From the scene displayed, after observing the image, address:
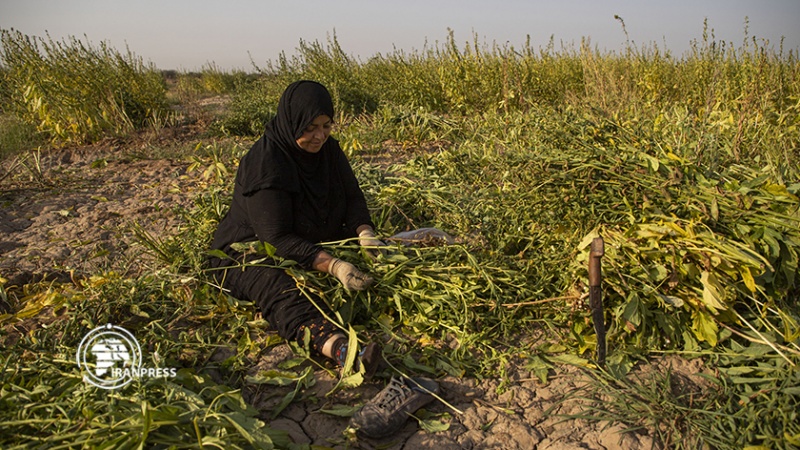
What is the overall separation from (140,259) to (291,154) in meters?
1.13

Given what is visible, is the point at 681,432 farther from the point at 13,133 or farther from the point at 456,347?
the point at 13,133

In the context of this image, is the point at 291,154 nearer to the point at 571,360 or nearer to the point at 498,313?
the point at 498,313

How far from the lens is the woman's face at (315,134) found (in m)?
2.36

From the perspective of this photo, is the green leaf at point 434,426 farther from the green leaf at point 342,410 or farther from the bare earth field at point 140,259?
the green leaf at point 342,410

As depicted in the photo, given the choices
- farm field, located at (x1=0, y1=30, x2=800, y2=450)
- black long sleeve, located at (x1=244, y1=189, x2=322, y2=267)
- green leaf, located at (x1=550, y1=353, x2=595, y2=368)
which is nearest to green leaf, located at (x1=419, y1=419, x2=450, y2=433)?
farm field, located at (x1=0, y1=30, x2=800, y2=450)

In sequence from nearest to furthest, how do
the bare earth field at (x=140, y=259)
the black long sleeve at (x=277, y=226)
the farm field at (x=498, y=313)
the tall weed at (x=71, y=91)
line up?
the farm field at (x=498, y=313) → the bare earth field at (x=140, y=259) → the black long sleeve at (x=277, y=226) → the tall weed at (x=71, y=91)

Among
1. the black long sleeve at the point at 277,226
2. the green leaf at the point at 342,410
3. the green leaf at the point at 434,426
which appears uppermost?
the black long sleeve at the point at 277,226

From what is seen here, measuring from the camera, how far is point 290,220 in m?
2.42

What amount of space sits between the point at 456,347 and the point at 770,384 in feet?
3.78

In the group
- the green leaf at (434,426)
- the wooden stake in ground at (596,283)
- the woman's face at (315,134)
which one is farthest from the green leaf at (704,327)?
the woman's face at (315,134)

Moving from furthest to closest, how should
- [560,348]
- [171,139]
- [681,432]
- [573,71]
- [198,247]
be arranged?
[573,71]
[171,139]
[198,247]
[560,348]
[681,432]

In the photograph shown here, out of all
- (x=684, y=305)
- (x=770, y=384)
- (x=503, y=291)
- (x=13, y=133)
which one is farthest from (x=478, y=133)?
(x=13, y=133)

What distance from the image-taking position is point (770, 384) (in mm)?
1783

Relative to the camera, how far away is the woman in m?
2.24
